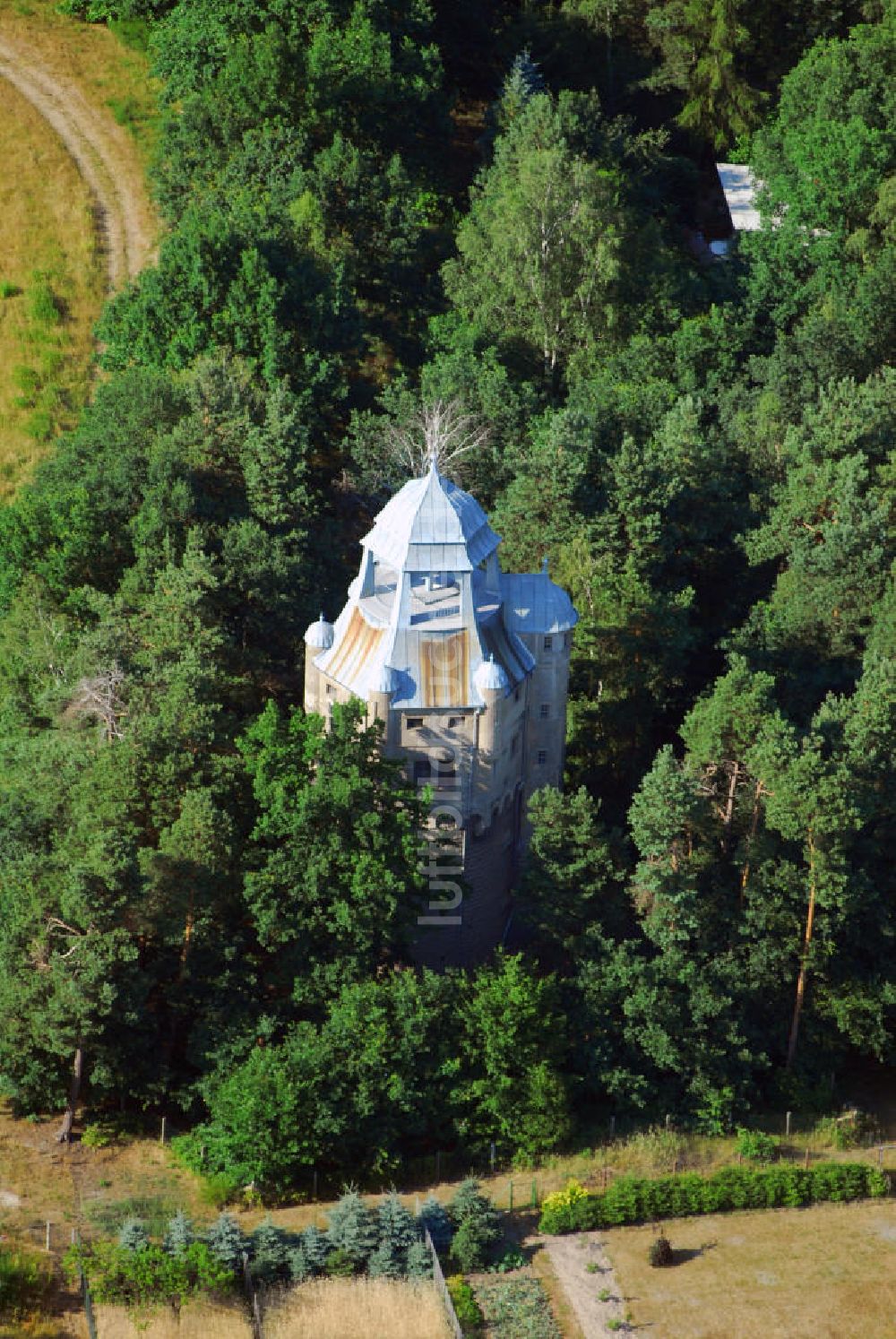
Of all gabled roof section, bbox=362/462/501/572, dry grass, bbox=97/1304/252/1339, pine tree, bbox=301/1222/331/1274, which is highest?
gabled roof section, bbox=362/462/501/572

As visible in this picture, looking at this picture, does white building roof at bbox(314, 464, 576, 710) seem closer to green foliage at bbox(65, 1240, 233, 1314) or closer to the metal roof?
the metal roof

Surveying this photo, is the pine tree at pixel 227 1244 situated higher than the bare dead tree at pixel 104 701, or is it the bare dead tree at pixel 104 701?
the bare dead tree at pixel 104 701

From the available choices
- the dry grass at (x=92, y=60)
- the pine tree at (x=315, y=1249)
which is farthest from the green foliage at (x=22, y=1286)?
the dry grass at (x=92, y=60)

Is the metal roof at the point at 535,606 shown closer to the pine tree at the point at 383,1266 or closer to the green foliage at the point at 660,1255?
the green foliage at the point at 660,1255

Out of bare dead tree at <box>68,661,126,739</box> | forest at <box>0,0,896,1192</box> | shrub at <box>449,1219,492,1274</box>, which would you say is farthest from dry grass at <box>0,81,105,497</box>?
shrub at <box>449,1219,492,1274</box>

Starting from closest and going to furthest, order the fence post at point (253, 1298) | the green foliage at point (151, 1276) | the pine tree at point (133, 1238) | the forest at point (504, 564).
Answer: the fence post at point (253, 1298) → the green foliage at point (151, 1276) → the pine tree at point (133, 1238) → the forest at point (504, 564)

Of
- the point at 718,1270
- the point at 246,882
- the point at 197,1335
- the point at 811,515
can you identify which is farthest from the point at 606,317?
the point at 197,1335
